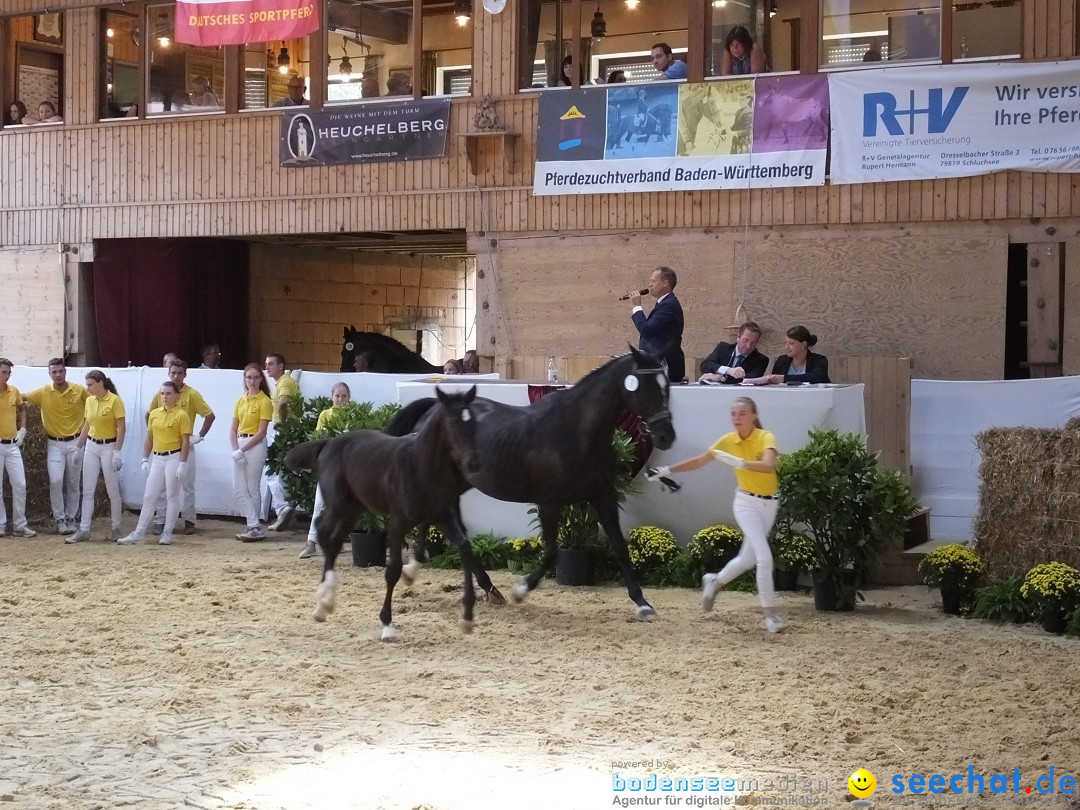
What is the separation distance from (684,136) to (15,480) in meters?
8.87

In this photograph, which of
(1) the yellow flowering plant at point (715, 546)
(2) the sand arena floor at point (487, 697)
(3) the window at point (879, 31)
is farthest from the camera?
(3) the window at point (879, 31)

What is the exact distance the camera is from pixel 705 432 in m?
11.5

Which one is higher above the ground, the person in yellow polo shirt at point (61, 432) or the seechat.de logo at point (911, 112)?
the seechat.de logo at point (911, 112)

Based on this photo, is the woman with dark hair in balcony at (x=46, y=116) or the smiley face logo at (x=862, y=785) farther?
the woman with dark hair in balcony at (x=46, y=116)

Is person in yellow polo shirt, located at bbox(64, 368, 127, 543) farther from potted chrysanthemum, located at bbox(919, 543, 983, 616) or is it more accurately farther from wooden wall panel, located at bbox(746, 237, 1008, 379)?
potted chrysanthemum, located at bbox(919, 543, 983, 616)

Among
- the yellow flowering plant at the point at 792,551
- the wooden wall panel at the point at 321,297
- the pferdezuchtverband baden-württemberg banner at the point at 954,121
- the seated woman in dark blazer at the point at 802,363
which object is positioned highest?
the pferdezuchtverband baden-württemberg banner at the point at 954,121

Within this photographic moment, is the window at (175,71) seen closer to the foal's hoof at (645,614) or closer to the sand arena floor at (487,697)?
the sand arena floor at (487,697)

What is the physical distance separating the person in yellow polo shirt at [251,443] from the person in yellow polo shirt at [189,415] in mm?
355

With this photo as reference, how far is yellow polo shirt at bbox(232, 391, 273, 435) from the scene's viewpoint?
14.7m

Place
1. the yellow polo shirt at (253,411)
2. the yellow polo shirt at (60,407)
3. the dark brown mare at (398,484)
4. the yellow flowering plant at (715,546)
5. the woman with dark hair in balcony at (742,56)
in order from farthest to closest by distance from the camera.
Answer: the woman with dark hair in balcony at (742,56) < the yellow polo shirt at (60,407) < the yellow polo shirt at (253,411) < the yellow flowering plant at (715,546) < the dark brown mare at (398,484)

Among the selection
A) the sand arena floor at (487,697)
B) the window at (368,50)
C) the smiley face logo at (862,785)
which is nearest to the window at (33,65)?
the window at (368,50)

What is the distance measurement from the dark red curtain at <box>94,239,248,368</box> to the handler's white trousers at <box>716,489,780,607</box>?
44.5 feet

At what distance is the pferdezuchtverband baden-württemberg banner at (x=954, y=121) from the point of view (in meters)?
13.9

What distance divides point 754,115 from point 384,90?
5.38 m
